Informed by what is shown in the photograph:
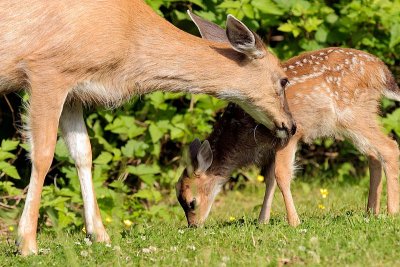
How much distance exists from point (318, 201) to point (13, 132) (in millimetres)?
3642

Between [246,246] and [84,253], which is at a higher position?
[246,246]

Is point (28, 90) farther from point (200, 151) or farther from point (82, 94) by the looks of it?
point (200, 151)

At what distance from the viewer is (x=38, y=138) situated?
23.6 feet

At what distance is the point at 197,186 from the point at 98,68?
2079 millimetres

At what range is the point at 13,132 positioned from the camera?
11.1m

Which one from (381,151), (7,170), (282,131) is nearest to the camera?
(282,131)

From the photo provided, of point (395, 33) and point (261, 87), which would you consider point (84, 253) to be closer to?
point (261, 87)

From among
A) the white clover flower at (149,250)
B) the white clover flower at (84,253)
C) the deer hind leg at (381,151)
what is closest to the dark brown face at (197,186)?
the deer hind leg at (381,151)

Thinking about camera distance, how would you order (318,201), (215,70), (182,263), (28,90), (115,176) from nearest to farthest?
(182,263) < (28,90) < (215,70) < (318,201) < (115,176)

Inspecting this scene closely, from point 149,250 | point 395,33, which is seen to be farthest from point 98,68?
point 395,33

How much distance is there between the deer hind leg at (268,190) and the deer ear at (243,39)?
1.28m

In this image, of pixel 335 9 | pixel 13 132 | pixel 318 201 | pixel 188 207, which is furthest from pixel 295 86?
pixel 13 132

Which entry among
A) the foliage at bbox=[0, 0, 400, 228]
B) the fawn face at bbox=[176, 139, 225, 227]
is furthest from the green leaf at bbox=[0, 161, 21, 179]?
the fawn face at bbox=[176, 139, 225, 227]

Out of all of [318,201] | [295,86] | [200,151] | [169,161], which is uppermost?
[295,86]
